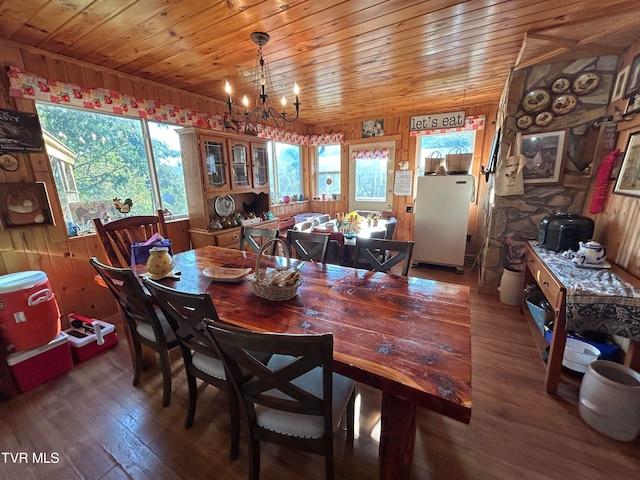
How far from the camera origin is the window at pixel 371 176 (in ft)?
15.1

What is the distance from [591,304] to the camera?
1.38m

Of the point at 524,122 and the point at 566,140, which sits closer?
the point at 566,140

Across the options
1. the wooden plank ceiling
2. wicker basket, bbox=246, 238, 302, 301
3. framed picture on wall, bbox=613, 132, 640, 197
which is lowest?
wicker basket, bbox=246, 238, 302, 301

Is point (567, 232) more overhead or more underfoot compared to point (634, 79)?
more underfoot

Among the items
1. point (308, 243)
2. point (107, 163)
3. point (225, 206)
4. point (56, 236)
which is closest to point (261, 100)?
point (308, 243)

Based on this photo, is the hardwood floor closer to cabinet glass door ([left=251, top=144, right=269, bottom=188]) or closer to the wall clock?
the wall clock

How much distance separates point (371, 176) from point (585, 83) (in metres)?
2.94

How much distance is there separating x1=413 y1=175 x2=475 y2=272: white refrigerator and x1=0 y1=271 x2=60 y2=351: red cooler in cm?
403

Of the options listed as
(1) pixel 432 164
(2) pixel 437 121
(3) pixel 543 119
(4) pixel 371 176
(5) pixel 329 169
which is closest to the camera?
(3) pixel 543 119

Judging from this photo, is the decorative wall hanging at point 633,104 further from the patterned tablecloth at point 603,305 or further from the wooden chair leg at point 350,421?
the wooden chair leg at point 350,421

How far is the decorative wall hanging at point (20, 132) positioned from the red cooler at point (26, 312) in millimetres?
986

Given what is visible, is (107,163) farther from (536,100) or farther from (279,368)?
(536,100)

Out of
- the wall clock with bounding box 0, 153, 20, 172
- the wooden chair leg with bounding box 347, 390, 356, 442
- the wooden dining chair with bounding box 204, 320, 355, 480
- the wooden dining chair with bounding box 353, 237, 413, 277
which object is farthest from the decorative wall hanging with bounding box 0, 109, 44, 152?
the wooden chair leg with bounding box 347, 390, 356, 442

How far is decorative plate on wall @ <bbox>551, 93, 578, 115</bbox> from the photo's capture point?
227 cm
